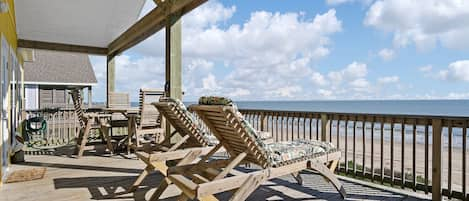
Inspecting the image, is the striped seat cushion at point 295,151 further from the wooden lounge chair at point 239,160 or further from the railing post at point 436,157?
the railing post at point 436,157

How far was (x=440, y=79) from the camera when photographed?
32438mm

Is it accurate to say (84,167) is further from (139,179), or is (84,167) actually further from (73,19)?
(73,19)

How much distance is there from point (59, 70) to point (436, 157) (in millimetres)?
18061

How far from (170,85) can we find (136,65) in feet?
64.7

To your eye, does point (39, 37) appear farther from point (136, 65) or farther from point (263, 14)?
point (136, 65)

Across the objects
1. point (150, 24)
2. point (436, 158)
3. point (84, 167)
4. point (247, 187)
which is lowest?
point (84, 167)

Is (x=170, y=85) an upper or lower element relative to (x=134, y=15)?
lower

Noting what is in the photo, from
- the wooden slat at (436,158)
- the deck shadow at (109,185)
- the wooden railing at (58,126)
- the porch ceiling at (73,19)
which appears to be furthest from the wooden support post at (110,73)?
the wooden slat at (436,158)

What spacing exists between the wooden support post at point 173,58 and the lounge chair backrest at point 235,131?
2312 mm

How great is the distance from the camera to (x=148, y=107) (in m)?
5.39

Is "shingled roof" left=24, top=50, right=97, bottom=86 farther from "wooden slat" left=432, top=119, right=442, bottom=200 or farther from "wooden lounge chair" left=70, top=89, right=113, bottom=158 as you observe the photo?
"wooden slat" left=432, top=119, right=442, bottom=200

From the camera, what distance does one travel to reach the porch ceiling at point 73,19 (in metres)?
6.16

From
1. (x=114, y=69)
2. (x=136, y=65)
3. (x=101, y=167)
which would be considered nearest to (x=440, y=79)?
(x=136, y=65)

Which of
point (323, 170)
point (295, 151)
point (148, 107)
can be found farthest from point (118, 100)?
point (323, 170)
